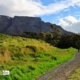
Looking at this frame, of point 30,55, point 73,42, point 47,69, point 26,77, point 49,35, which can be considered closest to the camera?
point 26,77

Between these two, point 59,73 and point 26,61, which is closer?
point 59,73

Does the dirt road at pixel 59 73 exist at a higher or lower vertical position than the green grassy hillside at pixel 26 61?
lower

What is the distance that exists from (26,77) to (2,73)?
9.74 feet

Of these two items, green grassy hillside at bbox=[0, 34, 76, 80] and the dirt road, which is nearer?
green grassy hillside at bbox=[0, 34, 76, 80]

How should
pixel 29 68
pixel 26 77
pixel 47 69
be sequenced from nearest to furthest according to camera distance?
pixel 26 77 → pixel 29 68 → pixel 47 69

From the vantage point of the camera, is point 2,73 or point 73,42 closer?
point 2,73

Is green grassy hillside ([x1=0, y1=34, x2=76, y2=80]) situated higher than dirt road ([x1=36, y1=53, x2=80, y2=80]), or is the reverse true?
green grassy hillside ([x1=0, y1=34, x2=76, y2=80])

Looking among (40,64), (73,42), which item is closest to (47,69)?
(40,64)

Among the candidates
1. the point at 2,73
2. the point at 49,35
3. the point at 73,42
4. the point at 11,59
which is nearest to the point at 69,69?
the point at 11,59

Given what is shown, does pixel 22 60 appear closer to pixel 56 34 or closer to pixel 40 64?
pixel 40 64

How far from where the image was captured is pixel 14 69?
93.8ft

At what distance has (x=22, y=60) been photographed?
123 feet

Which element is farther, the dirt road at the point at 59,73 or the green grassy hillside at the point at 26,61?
the dirt road at the point at 59,73

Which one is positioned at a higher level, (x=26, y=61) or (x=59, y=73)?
(x=26, y=61)
